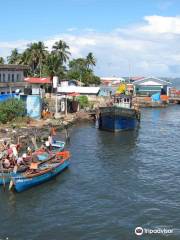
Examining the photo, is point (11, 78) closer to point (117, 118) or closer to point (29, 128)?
point (29, 128)

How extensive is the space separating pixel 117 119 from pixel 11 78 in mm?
18302

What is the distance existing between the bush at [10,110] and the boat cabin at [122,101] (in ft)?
57.3

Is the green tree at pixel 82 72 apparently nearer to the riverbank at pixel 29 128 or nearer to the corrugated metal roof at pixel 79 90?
the corrugated metal roof at pixel 79 90

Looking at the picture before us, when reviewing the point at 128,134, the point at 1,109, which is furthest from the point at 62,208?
the point at 128,134

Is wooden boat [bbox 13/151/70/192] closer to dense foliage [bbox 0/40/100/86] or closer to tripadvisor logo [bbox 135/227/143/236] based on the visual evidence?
tripadvisor logo [bbox 135/227/143/236]

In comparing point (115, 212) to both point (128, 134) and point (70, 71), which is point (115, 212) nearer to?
point (128, 134)

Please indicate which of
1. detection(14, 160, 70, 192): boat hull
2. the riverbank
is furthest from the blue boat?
detection(14, 160, 70, 192): boat hull

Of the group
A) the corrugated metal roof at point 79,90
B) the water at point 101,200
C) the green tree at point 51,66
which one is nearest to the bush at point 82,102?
the corrugated metal roof at point 79,90

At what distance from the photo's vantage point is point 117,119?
62.8 meters

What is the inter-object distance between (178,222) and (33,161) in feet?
46.7

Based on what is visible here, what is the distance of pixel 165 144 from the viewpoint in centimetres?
5497

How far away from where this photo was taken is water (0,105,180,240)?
86.5ft

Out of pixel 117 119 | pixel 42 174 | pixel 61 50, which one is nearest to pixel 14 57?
pixel 61 50

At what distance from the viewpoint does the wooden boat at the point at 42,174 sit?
106 feet
